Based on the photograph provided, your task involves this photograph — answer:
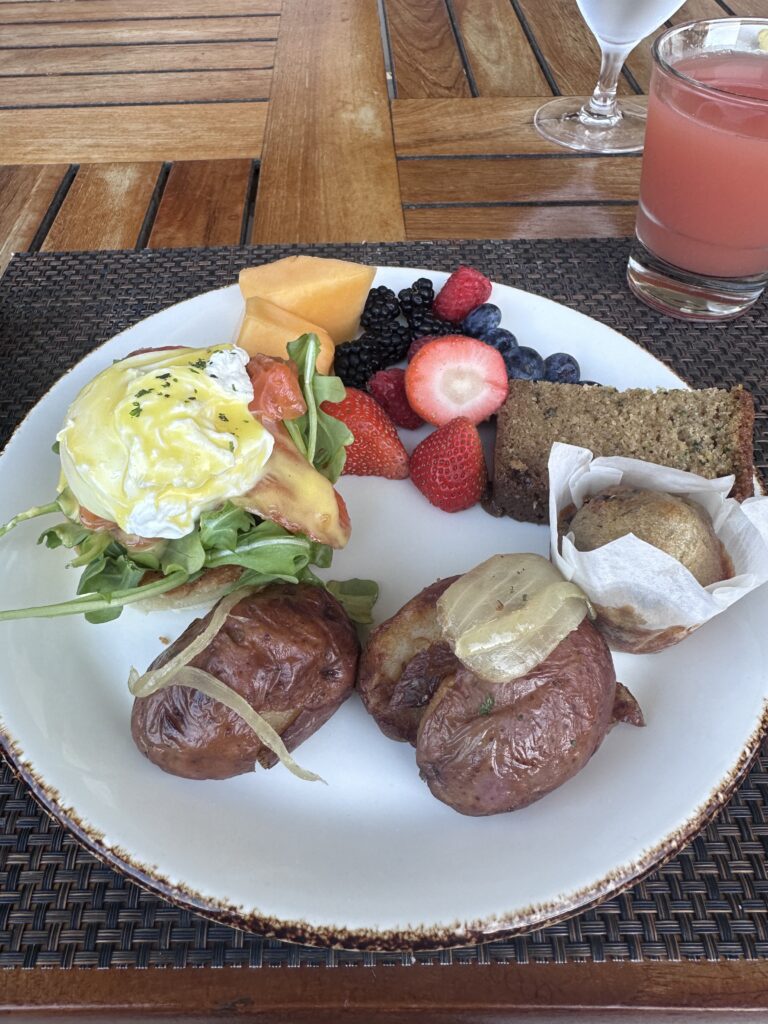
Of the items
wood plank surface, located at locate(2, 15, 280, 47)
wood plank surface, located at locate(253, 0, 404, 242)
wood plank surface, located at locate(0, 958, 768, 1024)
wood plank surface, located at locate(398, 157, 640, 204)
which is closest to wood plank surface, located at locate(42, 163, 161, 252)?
wood plank surface, located at locate(253, 0, 404, 242)

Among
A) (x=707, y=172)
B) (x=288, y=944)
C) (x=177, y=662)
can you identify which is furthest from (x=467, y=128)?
(x=288, y=944)

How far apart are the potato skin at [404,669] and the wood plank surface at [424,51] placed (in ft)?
7.28

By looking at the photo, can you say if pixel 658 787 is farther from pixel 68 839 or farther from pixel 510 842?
pixel 68 839

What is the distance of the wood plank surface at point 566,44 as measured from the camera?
275 centimetres

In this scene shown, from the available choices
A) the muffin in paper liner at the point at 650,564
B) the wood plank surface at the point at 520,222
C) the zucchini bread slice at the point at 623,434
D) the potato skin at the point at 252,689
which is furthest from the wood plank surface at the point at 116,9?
the potato skin at the point at 252,689

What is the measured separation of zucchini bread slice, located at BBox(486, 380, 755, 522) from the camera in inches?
58.4

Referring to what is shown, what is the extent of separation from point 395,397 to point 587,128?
150cm

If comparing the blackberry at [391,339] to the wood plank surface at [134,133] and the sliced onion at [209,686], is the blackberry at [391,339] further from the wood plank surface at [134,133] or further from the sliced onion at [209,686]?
the wood plank surface at [134,133]

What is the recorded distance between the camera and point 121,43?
288 centimetres

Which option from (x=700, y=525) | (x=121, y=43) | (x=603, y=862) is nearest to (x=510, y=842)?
(x=603, y=862)

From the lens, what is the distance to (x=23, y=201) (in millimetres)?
2281

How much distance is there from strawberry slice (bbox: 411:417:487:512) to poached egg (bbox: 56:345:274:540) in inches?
14.6

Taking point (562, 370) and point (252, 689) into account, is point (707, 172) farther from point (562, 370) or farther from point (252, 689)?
point (252, 689)

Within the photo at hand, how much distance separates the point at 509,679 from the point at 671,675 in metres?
0.37
